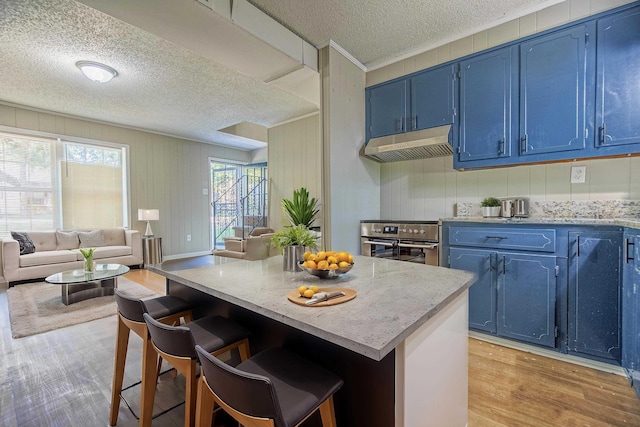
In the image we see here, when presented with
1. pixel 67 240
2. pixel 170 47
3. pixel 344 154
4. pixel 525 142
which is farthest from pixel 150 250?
pixel 525 142

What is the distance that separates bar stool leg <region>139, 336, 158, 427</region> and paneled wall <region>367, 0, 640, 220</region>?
2781mm

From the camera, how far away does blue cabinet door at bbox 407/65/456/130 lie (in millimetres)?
2727

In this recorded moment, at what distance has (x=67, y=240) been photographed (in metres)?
4.69

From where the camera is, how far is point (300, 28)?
262 cm

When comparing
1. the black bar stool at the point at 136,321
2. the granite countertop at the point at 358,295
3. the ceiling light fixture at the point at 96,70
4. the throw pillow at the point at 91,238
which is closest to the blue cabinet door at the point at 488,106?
the granite countertop at the point at 358,295

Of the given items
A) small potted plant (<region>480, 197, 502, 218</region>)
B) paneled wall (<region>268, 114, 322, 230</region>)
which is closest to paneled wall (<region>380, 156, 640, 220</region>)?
small potted plant (<region>480, 197, 502, 218</region>)

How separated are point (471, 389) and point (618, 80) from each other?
2320 mm

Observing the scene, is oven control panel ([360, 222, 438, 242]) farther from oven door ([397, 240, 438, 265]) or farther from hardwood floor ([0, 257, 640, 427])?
hardwood floor ([0, 257, 640, 427])

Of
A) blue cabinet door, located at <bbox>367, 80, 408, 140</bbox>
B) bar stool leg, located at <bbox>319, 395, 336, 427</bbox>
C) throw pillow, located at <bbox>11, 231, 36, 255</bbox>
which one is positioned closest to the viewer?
bar stool leg, located at <bbox>319, 395, 336, 427</bbox>

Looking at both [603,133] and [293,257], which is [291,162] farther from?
[603,133]

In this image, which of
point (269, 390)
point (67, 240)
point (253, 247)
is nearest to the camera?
point (269, 390)

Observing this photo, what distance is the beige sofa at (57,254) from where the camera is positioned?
3.95m

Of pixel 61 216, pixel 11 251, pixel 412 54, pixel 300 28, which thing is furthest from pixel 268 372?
pixel 61 216

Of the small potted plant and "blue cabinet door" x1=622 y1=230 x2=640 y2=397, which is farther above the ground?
the small potted plant
